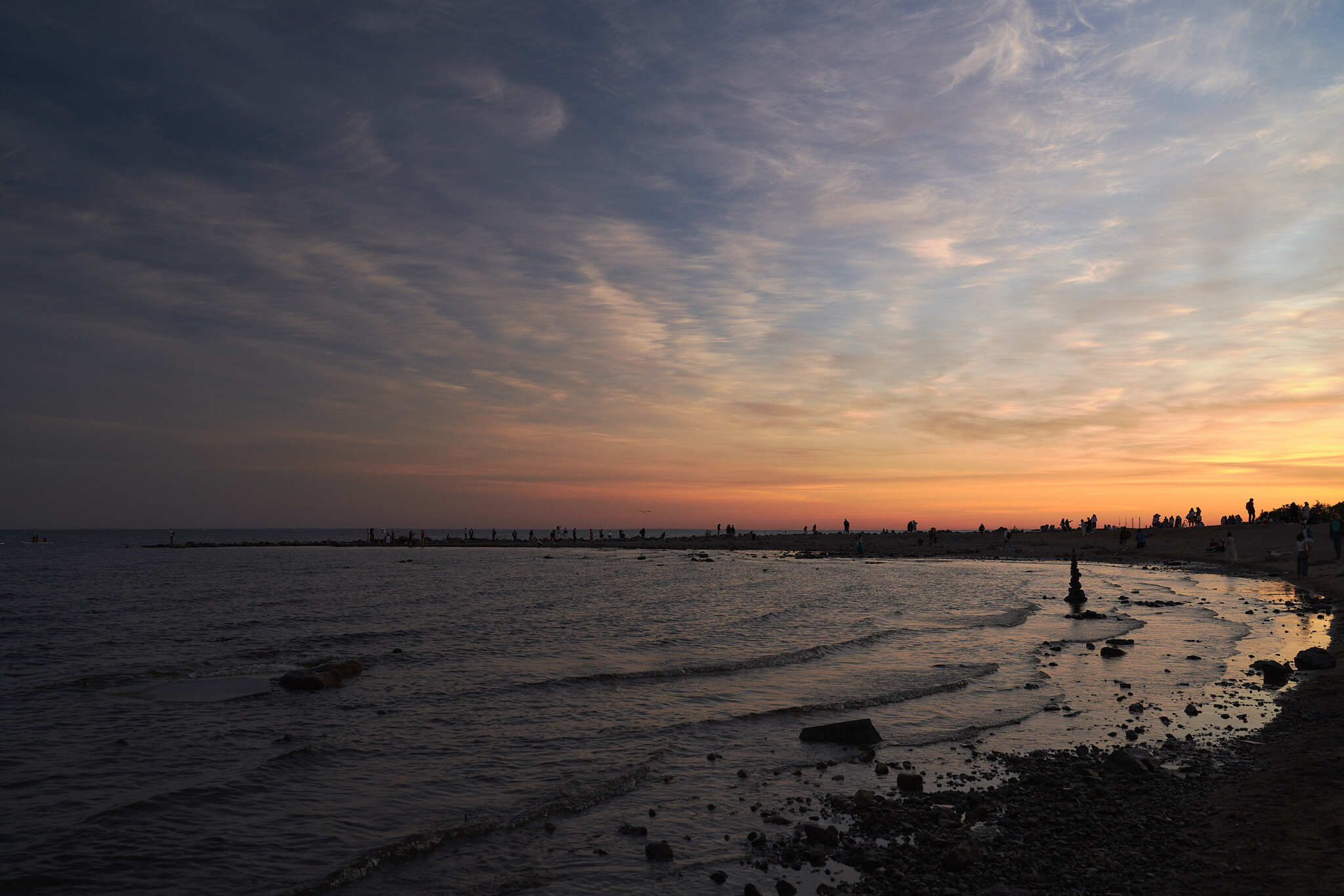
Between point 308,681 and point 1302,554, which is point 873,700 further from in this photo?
point 1302,554

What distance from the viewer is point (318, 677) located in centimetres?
2002

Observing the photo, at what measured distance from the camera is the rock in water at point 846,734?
1490 cm

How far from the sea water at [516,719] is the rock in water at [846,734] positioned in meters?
0.31

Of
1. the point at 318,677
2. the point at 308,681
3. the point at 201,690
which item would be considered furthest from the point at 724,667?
the point at 201,690

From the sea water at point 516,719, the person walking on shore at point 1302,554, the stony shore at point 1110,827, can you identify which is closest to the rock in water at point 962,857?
the stony shore at point 1110,827

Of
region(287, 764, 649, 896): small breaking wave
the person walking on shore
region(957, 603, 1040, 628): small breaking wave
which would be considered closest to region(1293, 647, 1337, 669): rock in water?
region(957, 603, 1040, 628): small breaking wave

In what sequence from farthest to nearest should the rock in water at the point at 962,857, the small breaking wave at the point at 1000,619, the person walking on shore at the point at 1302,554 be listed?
1. the person walking on shore at the point at 1302,554
2. the small breaking wave at the point at 1000,619
3. the rock in water at the point at 962,857

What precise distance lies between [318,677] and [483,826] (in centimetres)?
1122

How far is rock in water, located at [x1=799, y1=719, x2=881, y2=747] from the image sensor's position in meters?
→ 14.9

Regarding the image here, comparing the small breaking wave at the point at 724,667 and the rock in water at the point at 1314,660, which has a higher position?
the rock in water at the point at 1314,660

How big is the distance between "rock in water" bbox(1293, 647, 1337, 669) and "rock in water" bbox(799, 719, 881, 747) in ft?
43.1

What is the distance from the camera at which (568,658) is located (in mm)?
24469

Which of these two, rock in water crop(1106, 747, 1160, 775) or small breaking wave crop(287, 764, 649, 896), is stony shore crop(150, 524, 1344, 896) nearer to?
rock in water crop(1106, 747, 1160, 775)

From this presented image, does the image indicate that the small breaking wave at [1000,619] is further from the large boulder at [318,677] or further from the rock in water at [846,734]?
the large boulder at [318,677]
